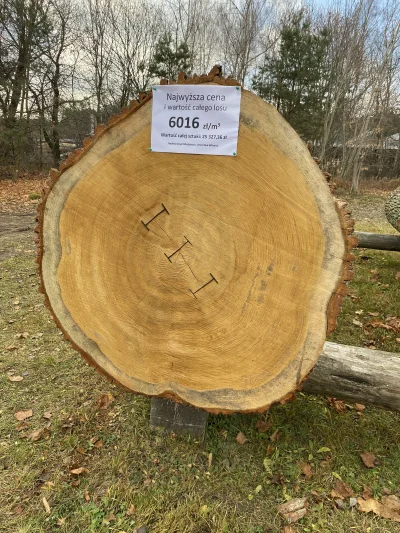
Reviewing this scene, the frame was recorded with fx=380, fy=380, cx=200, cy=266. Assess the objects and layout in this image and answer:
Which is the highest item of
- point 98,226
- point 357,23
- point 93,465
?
point 357,23

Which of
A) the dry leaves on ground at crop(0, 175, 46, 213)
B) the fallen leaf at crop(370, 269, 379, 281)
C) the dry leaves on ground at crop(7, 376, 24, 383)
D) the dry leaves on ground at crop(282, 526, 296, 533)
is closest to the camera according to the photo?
the dry leaves on ground at crop(282, 526, 296, 533)

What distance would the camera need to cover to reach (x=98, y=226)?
177 centimetres

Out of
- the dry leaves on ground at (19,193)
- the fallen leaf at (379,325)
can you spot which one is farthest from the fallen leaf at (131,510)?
the dry leaves on ground at (19,193)

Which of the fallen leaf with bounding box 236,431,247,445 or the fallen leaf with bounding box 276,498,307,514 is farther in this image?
the fallen leaf with bounding box 236,431,247,445

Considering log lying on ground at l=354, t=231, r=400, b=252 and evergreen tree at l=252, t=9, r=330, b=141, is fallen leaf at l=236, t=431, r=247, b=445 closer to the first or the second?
log lying on ground at l=354, t=231, r=400, b=252

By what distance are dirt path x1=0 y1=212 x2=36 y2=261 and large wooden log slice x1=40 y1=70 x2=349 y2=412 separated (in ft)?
14.1

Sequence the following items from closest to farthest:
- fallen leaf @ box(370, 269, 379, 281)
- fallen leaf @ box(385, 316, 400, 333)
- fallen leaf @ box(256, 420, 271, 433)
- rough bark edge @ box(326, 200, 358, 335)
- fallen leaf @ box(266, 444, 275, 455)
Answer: rough bark edge @ box(326, 200, 358, 335) → fallen leaf @ box(266, 444, 275, 455) → fallen leaf @ box(256, 420, 271, 433) → fallen leaf @ box(385, 316, 400, 333) → fallen leaf @ box(370, 269, 379, 281)

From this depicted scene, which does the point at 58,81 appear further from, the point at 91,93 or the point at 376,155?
the point at 376,155

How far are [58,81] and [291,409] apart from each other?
15698 millimetres

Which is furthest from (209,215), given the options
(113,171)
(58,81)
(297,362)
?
(58,81)

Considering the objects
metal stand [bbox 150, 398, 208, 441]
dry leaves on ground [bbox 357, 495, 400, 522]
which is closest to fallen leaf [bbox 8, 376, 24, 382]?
metal stand [bbox 150, 398, 208, 441]

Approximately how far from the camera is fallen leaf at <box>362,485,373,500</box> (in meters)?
1.85

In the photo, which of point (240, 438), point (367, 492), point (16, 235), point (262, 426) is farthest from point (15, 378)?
point (16, 235)

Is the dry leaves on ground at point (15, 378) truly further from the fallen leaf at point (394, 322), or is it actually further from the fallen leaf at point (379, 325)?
the fallen leaf at point (394, 322)
